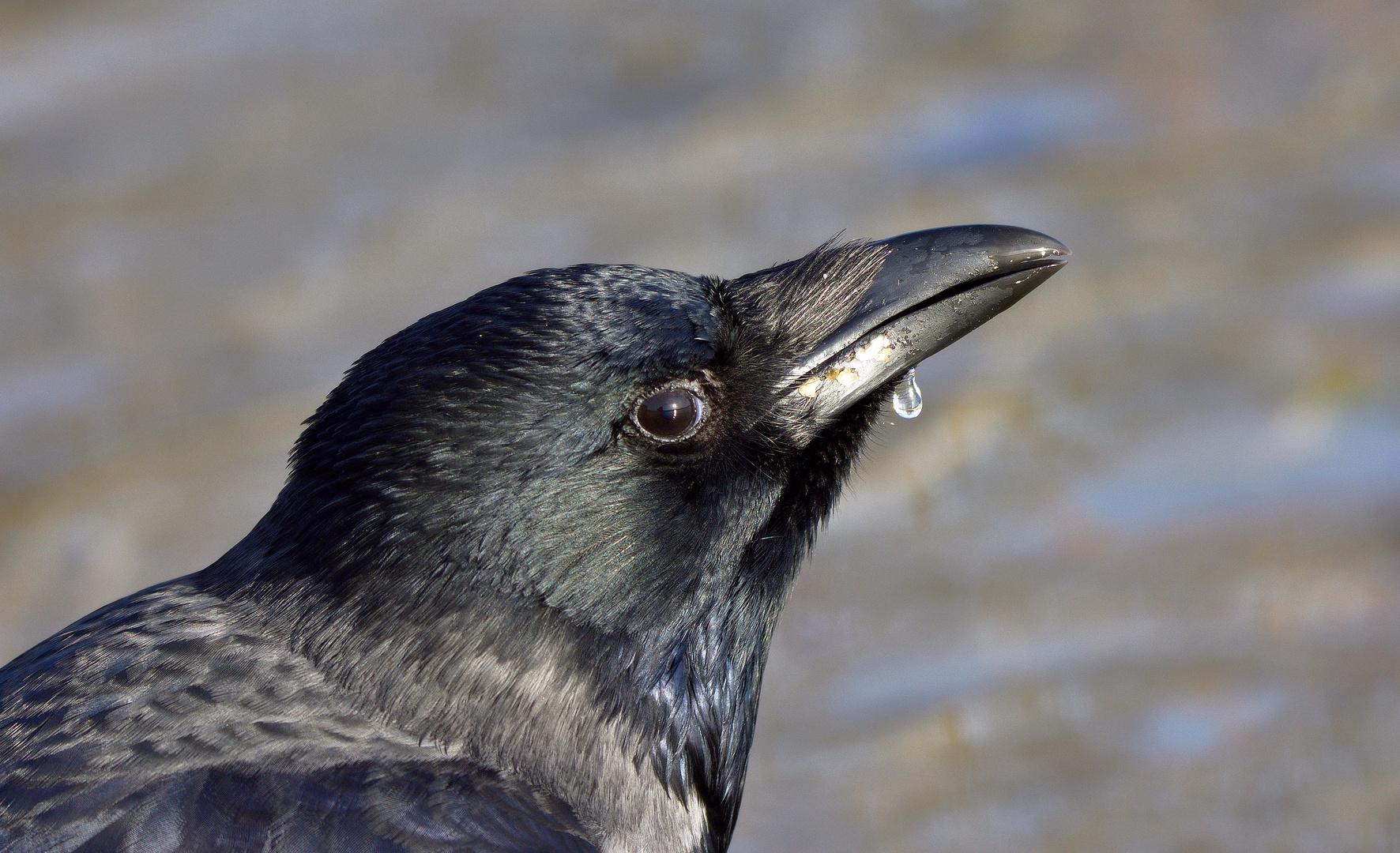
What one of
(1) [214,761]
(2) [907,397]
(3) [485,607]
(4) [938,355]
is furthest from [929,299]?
(4) [938,355]

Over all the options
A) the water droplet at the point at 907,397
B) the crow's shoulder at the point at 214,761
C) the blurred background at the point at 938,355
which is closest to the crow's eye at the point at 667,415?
the water droplet at the point at 907,397

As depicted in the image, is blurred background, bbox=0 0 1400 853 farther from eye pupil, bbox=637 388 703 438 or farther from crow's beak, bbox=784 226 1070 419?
eye pupil, bbox=637 388 703 438

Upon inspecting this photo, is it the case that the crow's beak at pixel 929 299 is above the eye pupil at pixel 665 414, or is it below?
above

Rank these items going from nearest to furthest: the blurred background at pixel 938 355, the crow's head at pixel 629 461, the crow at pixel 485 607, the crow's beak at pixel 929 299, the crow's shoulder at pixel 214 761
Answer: the crow's shoulder at pixel 214 761 → the crow at pixel 485 607 → the crow's head at pixel 629 461 → the crow's beak at pixel 929 299 → the blurred background at pixel 938 355

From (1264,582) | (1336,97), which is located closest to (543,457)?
(1264,582)

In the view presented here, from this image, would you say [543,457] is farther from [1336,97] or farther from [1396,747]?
[1336,97]

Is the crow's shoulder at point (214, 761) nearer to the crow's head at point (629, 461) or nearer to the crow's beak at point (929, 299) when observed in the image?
the crow's head at point (629, 461)

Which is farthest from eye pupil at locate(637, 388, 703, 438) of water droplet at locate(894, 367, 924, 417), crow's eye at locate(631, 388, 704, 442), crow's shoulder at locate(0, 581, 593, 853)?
crow's shoulder at locate(0, 581, 593, 853)
